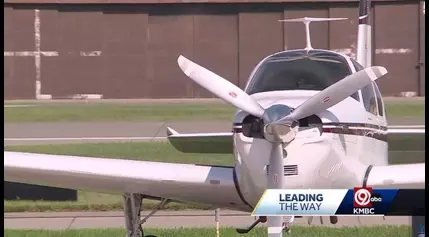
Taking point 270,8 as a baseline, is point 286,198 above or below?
below

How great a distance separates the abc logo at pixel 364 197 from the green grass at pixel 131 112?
17.3 metres

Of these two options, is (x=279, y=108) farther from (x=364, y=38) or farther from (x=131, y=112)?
(x=131, y=112)

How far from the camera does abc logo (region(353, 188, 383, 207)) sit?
21.2 ft

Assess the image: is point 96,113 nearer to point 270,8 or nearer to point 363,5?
point 270,8

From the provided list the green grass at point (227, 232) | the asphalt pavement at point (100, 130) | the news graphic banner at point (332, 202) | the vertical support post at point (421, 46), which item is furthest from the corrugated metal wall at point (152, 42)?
the news graphic banner at point (332, 202)

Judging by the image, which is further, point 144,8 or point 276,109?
point 144,8

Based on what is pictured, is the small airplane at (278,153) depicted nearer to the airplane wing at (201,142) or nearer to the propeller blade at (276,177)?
the propeller blade at (276,177)

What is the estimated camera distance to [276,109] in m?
6.10

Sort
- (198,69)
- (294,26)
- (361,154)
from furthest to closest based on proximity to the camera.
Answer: (294,26) < (361,154) < (198,69)

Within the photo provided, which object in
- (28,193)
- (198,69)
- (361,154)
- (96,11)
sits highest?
(96,11)

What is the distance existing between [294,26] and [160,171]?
27162 mm

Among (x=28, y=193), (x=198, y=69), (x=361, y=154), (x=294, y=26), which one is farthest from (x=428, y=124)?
(x=294, y=26)

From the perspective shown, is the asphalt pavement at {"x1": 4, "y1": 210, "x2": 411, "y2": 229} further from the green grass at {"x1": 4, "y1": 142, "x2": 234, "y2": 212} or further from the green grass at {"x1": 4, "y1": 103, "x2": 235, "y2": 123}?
the green grass at {"x1": 4, "y1": 103, "x2": 235, "y2": 123}

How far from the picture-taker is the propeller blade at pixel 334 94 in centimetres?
616
